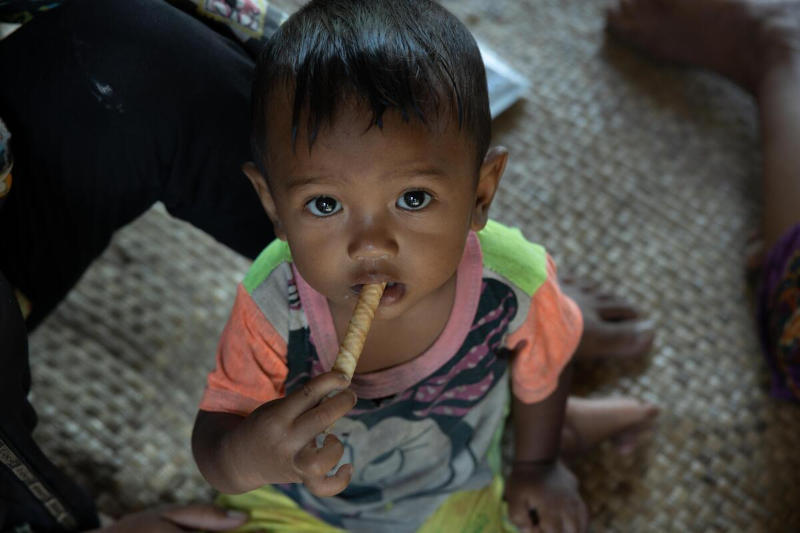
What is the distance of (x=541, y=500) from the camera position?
86 centimetres

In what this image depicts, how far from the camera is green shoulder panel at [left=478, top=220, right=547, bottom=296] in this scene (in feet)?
2.39

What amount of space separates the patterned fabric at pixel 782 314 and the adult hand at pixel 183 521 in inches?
26.9

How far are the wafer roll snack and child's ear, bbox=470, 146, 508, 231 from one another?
11 centimetres

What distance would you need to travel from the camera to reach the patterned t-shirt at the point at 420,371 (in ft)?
2.29

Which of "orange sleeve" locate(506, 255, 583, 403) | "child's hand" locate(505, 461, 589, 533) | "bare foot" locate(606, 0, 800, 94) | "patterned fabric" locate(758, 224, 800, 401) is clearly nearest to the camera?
"orange sleeve" locate(506, 255, 583, 403)

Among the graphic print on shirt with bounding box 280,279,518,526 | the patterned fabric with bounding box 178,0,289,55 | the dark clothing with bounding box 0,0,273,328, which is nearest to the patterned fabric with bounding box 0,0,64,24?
the dark clothing with bounding box 0,0,273,328

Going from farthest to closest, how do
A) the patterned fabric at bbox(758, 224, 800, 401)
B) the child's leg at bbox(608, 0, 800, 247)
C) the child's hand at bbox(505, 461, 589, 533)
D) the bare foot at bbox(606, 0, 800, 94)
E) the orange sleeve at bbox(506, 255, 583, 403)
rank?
the bare foot at bbox(606, 0, 800, 94) < the child's leg at bbox(608, 0, 800, 247) < the patterned fabric at bbox(758, 224, 800, 401) < the child's hand at bbox(505, 461, 589, 533) < the orange sleeve at bbox(506, 255, 583, 403)

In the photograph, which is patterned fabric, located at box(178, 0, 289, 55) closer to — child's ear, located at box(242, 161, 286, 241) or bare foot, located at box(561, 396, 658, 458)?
child's ear, located at box(242, 161, 286, 241)

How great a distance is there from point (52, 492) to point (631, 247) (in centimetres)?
84

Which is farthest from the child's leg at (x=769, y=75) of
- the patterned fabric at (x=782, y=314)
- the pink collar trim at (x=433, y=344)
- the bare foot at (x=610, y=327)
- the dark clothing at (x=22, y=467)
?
the dark clothing at (x=22, y=467)

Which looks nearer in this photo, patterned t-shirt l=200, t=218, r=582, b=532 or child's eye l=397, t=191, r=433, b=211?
child's eye l=397, t=191, r=433, b=211

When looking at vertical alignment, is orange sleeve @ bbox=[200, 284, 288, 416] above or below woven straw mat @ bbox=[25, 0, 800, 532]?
above

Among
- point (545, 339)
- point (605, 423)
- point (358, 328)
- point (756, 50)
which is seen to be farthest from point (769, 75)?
point (358, 328)

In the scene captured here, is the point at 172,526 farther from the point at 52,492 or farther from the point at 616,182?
the point at 616,182
